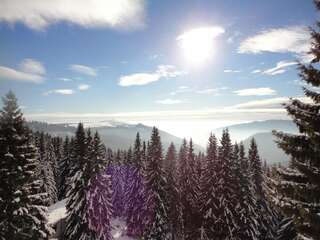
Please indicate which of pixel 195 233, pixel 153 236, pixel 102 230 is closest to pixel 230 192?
pixel 195 233

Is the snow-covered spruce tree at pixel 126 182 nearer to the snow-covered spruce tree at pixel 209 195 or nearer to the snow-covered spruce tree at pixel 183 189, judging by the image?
the snow-covered spruce tree at pixel 183 189

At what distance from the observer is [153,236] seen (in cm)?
4134

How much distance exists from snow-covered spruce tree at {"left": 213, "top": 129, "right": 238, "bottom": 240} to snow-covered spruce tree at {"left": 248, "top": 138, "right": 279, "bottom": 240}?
11.8 m

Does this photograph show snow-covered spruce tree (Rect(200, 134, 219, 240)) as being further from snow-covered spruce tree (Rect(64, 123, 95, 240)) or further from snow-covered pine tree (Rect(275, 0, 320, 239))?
snow-covered pine tree (Rect(275, 0, 320, 239))

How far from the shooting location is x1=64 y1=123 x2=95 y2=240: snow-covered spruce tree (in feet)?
105

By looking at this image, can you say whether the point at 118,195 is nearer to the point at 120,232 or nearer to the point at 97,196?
the point at 120,232

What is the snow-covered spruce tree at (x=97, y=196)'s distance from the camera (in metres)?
32.7

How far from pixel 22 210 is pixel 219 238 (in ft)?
81.5

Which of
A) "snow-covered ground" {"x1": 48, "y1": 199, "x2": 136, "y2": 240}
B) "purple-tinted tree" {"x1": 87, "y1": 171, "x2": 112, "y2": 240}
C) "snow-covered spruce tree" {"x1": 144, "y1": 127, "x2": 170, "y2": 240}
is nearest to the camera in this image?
"purple-tinted tree" {"x1": 87, "y1": 171, "x2": 112, "y2": 240}

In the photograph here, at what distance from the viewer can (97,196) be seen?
33750 millimetres

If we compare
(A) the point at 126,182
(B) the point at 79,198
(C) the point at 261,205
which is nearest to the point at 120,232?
(A) the point at 126,182

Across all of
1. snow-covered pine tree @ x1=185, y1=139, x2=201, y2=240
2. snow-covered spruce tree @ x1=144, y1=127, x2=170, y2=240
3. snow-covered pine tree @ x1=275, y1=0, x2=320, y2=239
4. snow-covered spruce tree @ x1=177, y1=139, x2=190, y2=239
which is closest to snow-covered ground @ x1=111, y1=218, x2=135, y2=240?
snow-covered spruce tree @ x1=144, y1=127, x2=170, y2=240

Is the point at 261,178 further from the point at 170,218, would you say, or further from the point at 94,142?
the point at 94,142

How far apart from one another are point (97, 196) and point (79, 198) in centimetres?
197
